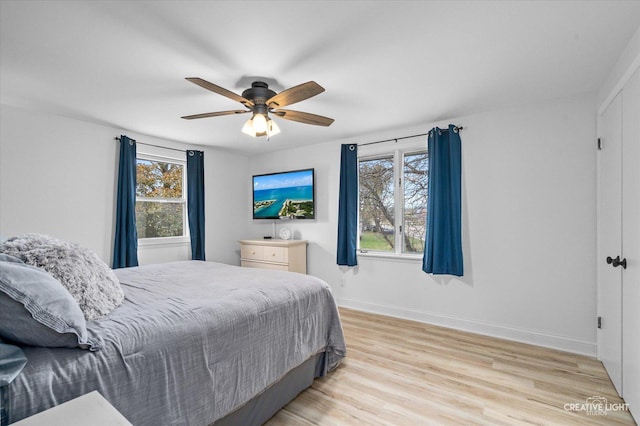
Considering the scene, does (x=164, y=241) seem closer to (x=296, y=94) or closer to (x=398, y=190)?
(x=296, y=94)

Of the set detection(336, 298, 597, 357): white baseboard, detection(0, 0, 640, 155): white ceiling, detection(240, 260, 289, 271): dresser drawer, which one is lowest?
detection(336, 298, 597, 357): white baseboard

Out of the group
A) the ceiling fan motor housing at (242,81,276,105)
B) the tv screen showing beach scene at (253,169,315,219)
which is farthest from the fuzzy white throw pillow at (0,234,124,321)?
the tv screen showing beach scene at (253,169,315,219)

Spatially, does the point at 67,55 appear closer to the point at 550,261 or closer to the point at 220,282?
the point at 220,282

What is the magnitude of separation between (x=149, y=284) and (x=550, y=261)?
3.52 meters

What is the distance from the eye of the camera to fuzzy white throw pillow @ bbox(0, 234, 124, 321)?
4.50 ft

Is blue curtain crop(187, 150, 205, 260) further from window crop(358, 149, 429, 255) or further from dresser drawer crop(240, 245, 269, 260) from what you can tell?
window crop(358, 149, 429, 255)

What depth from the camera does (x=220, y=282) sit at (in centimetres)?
219

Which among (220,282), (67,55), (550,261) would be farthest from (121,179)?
(550,261)

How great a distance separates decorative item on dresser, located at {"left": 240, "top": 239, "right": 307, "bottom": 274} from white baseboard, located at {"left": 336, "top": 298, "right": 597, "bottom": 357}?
88 centimetres

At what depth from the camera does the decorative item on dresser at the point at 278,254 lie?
4.25 meters

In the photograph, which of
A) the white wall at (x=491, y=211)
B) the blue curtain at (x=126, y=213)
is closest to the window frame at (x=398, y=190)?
the white wall at (x=491, y=211)

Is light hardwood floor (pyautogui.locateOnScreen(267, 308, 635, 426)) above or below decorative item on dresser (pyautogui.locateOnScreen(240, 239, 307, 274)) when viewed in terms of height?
below

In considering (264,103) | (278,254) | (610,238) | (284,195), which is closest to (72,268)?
(264,103)

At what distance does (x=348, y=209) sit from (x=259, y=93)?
6.84ft
